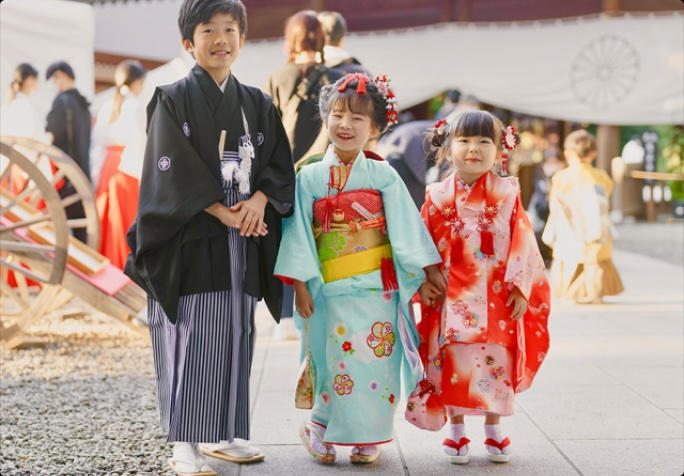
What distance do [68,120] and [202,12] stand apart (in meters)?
5.23

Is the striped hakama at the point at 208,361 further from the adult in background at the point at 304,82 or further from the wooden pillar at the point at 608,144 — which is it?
the wooden pillar at the point at 608,144

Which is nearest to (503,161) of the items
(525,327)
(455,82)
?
(525,327)

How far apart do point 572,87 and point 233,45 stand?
10416 millimetres

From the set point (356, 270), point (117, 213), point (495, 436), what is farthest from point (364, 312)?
point (117, 213)

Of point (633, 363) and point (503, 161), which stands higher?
point (503, 161)

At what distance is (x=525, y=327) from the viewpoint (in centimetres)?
319

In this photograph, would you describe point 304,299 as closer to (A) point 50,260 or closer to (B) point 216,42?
(B) point 216,42

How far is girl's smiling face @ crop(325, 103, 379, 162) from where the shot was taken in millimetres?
2994

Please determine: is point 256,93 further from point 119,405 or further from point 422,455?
point 119,405

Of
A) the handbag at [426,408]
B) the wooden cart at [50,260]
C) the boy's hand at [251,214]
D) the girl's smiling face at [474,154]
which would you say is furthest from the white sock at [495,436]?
the wooden cart at [50,260]

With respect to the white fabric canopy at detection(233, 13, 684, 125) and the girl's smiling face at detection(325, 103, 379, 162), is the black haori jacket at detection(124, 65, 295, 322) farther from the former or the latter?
the white fabric canopy at detection(233, 13, 684, 125)

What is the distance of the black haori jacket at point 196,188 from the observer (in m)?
2.77

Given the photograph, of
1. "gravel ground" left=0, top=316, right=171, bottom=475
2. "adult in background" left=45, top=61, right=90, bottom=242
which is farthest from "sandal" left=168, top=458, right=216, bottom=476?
"adult in background" left=45, top=61, right=90, bottom=242

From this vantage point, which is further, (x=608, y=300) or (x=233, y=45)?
(x=608, y=300)
